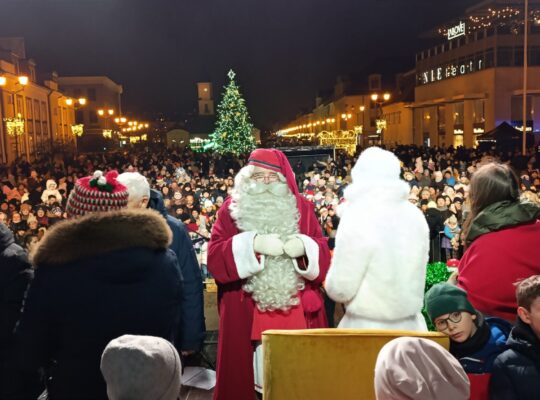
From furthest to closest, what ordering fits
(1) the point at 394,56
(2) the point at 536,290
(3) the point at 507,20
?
A: (1) the point at 394,56 < (3) the point at 507,20 < (2) the point at 536,290

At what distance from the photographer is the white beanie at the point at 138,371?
215 cm

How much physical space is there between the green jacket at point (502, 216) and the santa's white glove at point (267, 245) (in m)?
1.16

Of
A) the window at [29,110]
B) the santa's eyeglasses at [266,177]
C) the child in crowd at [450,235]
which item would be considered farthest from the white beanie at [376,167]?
the window at [29,110]

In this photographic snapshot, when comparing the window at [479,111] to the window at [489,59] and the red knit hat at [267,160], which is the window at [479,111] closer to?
the window at [489,59]

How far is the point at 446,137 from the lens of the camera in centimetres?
5003

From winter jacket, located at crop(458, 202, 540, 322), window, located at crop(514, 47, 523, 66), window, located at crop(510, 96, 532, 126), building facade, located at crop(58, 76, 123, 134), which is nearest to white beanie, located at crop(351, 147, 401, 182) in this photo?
winter jacket, located at crop(458, 202, 540, 322)

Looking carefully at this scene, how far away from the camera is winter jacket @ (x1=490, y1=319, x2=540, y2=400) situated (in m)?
2.67

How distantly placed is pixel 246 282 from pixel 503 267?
1.58 metres

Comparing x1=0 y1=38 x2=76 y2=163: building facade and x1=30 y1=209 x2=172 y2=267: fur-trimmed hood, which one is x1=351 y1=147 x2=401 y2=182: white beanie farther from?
x1=0 y1=38 x2=76 y2=163: building facade

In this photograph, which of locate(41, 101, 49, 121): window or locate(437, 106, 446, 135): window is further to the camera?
locate(437, 106, 446, 135): window

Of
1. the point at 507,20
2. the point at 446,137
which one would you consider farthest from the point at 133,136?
the point at 507,20

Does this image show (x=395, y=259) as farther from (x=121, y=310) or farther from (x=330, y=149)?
(x=330, y=149)

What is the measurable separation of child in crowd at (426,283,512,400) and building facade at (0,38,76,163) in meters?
26.2

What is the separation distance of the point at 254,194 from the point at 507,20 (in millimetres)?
41988
